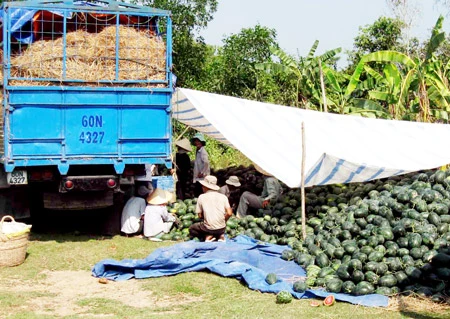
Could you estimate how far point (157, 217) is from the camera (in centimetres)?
1237

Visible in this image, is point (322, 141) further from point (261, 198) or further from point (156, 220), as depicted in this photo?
point (156, 220)

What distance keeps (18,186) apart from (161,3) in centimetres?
880

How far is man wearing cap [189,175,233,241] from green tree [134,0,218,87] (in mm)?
8561

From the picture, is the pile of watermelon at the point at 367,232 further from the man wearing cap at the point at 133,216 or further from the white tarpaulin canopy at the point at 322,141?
the man wearing cap at the point at 133,216

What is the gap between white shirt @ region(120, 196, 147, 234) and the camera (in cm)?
1244

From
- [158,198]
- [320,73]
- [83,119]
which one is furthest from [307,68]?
[83,119]

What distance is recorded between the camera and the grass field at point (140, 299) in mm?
7785

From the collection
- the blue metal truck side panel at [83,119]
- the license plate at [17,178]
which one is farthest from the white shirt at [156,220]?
the license plate at [17,178]

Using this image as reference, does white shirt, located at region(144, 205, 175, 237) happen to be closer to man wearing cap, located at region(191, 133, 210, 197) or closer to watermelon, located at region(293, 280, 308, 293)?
man wearing cap, located at region(191, 133, 210, 197)

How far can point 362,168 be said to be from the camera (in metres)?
11.3

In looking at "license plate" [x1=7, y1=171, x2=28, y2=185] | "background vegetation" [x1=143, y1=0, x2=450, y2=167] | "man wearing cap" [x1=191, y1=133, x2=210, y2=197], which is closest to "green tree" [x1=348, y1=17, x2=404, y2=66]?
"background vegetation" [x1=143, y1=0, x2=450, y2=167]

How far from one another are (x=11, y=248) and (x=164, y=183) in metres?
4.49

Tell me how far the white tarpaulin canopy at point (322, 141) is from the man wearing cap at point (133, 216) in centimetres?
193

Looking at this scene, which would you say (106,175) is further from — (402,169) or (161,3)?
(161,3)
